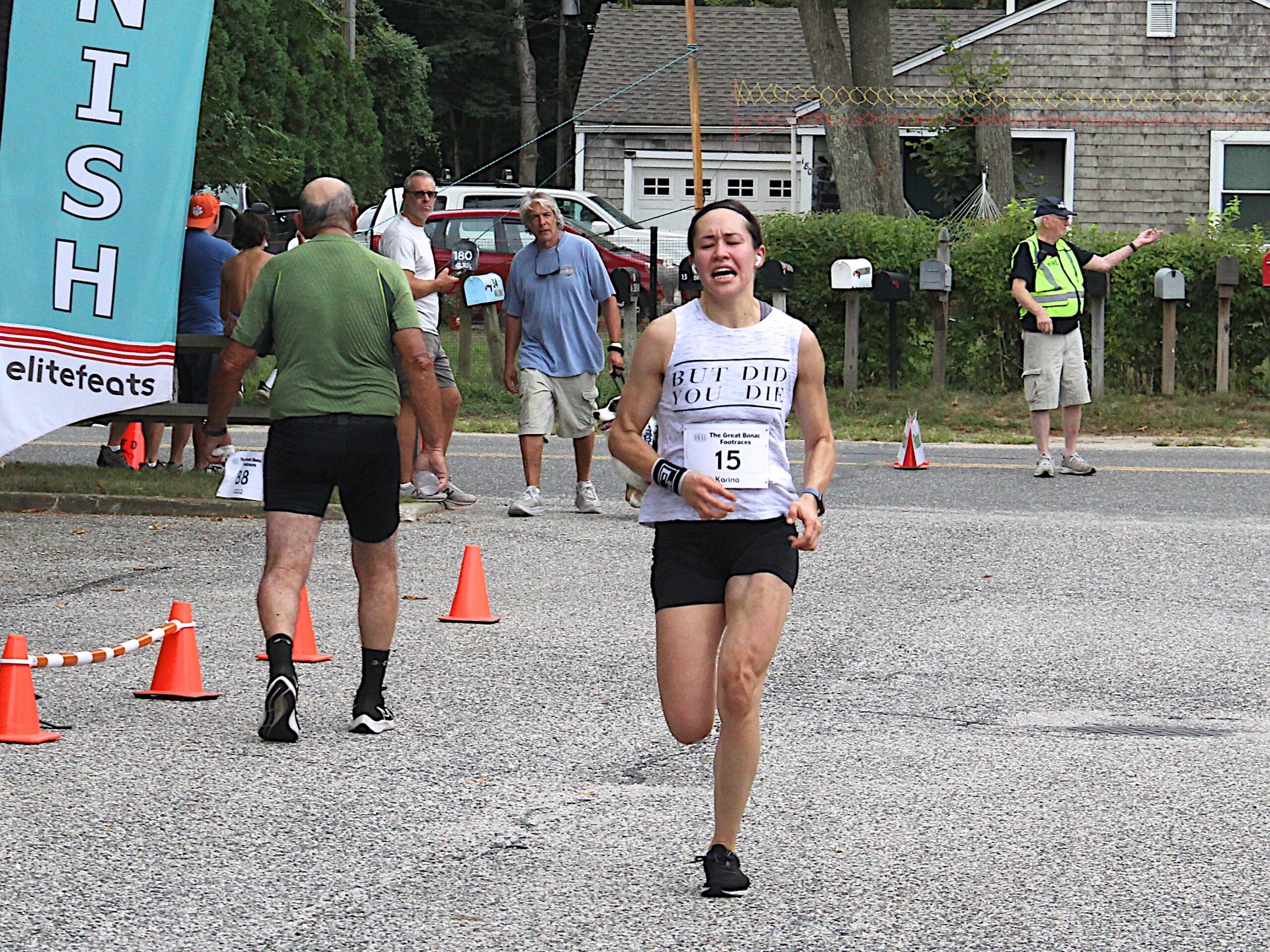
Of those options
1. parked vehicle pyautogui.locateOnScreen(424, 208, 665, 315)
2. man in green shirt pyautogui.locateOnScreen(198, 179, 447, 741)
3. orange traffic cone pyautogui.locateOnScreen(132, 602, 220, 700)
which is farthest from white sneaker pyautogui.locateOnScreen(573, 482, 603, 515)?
parked vehicle pyautogui.locateOnScreen(424, 208, 665, 315)

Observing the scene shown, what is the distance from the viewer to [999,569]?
1029cm

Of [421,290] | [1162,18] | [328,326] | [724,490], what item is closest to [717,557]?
[724,490]

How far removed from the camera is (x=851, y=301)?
19.3 meters

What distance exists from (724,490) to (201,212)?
9520 mm

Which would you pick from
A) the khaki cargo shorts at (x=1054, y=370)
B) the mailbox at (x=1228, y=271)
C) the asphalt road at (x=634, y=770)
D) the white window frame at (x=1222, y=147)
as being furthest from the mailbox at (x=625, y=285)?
the white window frame at (x=1222, y=147)

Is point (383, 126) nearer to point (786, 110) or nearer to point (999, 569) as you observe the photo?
point (786, 110)

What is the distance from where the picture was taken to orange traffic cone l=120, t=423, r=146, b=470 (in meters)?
14.5

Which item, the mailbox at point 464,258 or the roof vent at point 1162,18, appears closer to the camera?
the mailbox at point 464,258

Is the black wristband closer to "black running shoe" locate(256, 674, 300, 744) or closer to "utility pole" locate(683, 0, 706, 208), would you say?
"black running shoe" locate(256, 674, 300, 744)

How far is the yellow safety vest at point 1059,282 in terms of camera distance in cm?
1408

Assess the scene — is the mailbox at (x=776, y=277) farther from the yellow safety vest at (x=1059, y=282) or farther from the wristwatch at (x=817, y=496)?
the wristwatch at (x=817, y=496)

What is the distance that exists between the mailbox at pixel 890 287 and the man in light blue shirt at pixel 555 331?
720 cm

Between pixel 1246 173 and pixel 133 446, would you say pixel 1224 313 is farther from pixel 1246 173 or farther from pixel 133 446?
pixel 1246 173

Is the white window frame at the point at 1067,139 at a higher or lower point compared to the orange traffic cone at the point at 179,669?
higher
